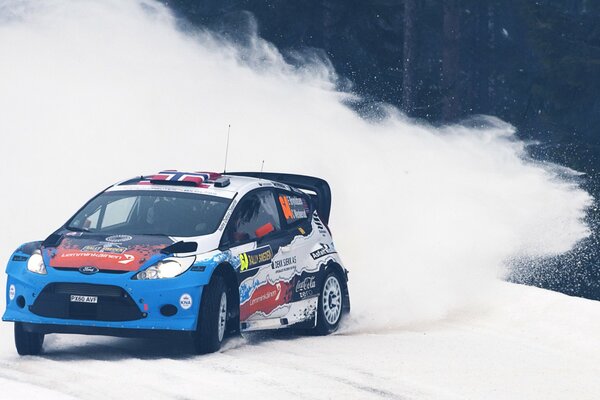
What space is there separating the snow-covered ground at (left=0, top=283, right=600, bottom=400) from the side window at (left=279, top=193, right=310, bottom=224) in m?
1.09

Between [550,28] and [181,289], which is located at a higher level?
[550,28]

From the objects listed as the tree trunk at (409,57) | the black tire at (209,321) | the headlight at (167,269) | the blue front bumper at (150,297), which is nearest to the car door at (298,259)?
the black tire at (209,321)

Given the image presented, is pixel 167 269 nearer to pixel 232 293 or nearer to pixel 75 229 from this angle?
pixel 232 293

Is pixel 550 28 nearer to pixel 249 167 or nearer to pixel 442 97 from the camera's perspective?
pixel 442 97

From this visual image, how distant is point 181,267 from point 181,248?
0.68ft

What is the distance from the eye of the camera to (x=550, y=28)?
1164 inches

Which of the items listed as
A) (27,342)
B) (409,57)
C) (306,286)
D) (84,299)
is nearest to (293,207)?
(306,286)

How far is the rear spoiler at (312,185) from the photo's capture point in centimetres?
1307

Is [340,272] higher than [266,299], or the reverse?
[340,272]

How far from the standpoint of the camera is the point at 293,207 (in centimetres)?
1236

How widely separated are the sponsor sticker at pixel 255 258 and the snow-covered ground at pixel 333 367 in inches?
23.7

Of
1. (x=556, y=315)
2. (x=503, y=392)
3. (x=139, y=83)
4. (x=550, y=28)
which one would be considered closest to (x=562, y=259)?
(x=550, y=28)

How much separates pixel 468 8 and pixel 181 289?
31.9 metres

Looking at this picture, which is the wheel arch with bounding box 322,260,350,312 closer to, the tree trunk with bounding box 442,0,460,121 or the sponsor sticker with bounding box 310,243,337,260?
the sponsor sticker with bounding box 310,243,337,260
